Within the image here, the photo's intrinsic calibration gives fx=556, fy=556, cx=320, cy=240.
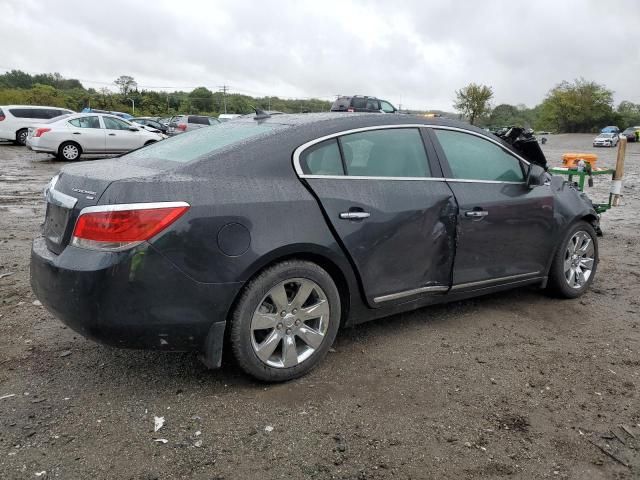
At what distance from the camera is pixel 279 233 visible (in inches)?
119

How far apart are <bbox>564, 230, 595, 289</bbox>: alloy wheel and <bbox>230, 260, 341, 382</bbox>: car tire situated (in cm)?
250

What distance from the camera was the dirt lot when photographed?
8.23ft

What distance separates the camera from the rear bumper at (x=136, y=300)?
2.71 meters

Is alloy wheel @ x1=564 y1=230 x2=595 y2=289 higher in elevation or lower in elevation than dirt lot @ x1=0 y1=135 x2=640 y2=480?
higher

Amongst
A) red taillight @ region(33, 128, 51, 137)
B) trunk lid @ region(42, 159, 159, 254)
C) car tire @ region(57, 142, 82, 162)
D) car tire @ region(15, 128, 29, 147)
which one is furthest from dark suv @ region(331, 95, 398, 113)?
trunk lid @ region(42, 159, 159, 254)

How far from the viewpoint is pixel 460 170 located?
158 inches

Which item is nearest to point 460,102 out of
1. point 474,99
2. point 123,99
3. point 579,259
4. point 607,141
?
point 474,99

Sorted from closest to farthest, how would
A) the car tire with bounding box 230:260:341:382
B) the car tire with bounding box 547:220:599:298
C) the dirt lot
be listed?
the dirt lot
the car tire with bounding box 230:260:341:382
the car tire with bounding box 547:220:599:298

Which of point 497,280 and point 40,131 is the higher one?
point 40,131

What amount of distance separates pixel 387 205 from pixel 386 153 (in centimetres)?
40

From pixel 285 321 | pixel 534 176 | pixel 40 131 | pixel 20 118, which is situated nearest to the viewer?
pixel 285 321

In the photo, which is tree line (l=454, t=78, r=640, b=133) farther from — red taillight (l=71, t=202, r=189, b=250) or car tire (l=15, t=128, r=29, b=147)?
red taillight (l=71, t=202, r=189, b=250)

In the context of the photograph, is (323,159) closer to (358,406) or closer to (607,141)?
(358,406)

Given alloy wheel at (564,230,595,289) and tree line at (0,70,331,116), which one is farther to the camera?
tree line at (0,70,331,116)
